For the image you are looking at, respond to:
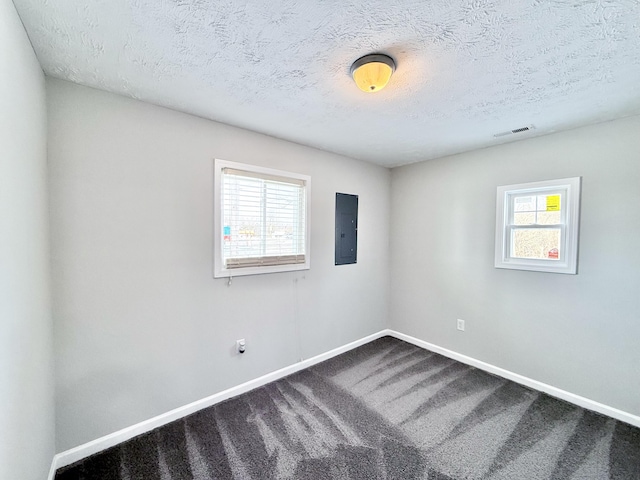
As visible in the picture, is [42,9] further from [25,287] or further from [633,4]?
[633,4]

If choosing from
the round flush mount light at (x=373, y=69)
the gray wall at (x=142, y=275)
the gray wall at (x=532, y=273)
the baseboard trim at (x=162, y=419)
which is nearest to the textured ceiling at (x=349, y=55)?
the round flush mount light at (x=373, y=69)

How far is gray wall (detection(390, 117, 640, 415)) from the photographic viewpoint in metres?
2.13

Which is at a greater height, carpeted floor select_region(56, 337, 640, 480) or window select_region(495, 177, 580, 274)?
window select_region(495, 177, 580, 274)

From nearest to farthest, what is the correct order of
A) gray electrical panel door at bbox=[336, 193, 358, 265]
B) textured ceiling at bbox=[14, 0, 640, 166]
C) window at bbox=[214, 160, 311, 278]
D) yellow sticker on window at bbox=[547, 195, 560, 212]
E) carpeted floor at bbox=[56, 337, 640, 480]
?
1. textured ceiling at bbox=[14, 0, 640, 166]
2. carpeted floor at bbox=[56, 337, 640, 480]
3. window at bbox=[214, 160, 311, 278]
4. yellow sticker on window at bbox=[547, 195, 560, 212]
5. gray electrical panel door at bbox=[336, 193, 358, 265]

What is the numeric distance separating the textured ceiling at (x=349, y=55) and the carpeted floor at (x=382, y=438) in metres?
2.44

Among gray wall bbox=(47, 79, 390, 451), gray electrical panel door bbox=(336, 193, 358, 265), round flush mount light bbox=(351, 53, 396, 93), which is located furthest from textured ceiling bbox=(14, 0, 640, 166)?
gray electrical panel door bbox=(336, 193, 358, 265)

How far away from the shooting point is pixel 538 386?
8.30 feet

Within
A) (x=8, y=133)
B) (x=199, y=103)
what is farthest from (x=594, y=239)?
(x=8, y=133)

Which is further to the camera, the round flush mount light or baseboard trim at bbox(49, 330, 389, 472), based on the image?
baseboard trim at bbox(49, 330, 389, 472)

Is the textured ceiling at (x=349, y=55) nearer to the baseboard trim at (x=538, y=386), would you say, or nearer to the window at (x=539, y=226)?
the window at (x=539, y=226)

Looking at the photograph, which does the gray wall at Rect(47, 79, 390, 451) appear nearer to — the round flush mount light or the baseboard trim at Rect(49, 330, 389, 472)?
the baseboard trim at Rect(49, 330, 389, 472)

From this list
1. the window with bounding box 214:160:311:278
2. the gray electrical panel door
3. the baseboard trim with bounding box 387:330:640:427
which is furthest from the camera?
the gray electrical panel door

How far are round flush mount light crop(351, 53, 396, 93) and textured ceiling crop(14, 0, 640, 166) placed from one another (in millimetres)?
40

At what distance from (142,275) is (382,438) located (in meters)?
2.12
